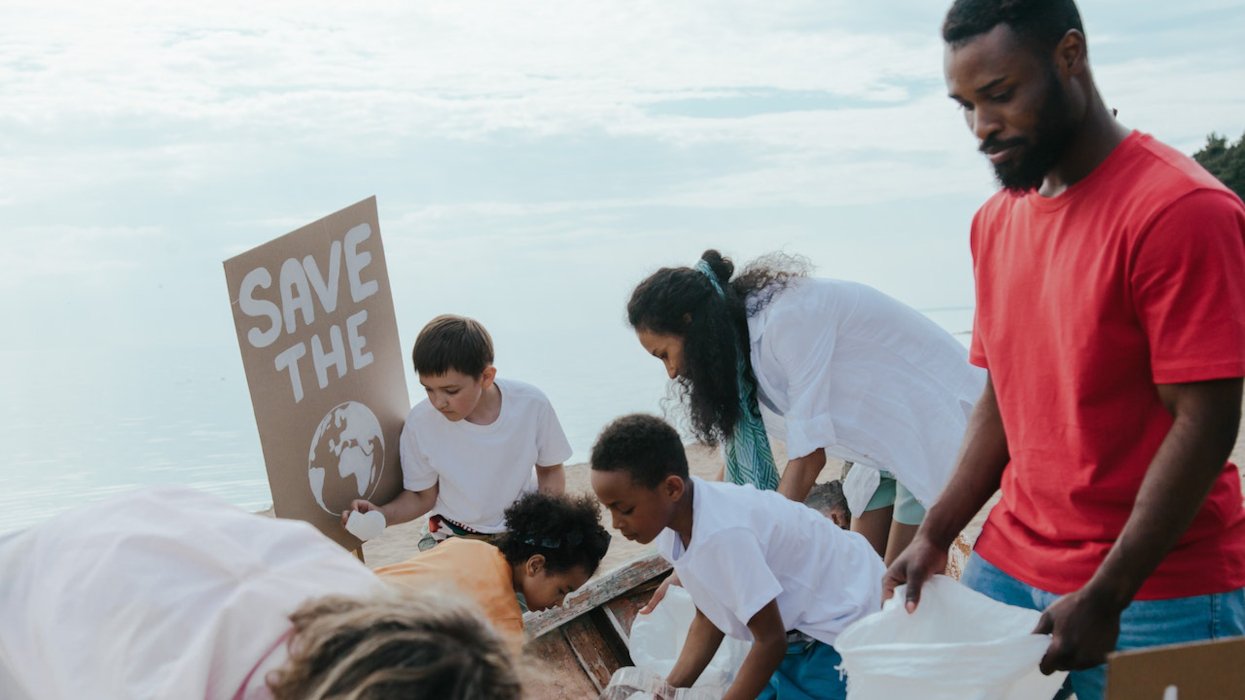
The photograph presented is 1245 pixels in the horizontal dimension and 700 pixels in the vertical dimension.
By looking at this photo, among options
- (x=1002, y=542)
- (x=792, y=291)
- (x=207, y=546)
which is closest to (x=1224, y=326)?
(x=1002, y=542)

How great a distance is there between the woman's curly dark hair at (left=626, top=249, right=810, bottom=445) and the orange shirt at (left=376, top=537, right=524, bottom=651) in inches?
29.6

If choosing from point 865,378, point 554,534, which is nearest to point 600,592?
point 554,534

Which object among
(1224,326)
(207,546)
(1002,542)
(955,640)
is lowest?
(955,640)

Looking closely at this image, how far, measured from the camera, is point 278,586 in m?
1.62

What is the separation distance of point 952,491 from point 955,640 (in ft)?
1.00

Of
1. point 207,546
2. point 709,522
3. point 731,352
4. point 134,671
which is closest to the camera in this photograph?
point 134,671

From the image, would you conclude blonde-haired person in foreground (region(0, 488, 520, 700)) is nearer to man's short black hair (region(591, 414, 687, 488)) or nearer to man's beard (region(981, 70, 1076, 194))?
man's beard (region(981, 70, 1076, 194))

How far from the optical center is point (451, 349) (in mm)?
4145

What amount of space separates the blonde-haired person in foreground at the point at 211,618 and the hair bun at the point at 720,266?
2060mm

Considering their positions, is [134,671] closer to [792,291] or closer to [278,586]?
[278,586]

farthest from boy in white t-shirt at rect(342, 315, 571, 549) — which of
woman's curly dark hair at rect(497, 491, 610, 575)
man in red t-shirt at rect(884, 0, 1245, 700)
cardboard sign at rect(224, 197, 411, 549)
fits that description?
man in red t-shirt at rect(884, 0, 1245, 700)

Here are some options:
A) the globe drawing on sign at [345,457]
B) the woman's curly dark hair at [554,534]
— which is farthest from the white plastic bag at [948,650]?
the globe drawing on sign at [345,457]

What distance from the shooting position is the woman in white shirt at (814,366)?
11.4ft

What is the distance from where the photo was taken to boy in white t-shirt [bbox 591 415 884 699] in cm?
296
